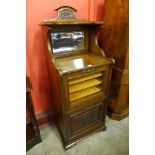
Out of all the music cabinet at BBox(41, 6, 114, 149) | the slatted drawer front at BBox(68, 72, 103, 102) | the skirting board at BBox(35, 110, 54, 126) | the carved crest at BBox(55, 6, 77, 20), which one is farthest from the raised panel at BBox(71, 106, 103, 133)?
the carved crest at BBox(55, 6, 77, 20)

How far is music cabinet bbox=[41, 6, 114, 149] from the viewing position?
125 cm

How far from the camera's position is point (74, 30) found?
146cm

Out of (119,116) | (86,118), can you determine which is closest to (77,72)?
(86,118)

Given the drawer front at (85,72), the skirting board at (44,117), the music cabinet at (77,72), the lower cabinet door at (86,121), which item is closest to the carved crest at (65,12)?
the music cabinet at (77,72)

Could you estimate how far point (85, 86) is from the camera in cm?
140

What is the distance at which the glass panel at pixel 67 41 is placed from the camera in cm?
138

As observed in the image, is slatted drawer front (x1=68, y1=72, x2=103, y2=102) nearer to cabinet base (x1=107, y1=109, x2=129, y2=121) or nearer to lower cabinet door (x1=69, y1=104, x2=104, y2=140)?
lower cabinet door (x1=69, y1=104, x2=104, y2=140)

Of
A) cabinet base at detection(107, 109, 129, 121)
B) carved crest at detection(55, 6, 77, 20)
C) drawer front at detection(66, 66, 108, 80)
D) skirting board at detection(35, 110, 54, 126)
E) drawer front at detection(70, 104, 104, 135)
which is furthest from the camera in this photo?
cabinet base at detection(107, 109, 129, 121)

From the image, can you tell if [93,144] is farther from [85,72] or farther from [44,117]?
[85,72]

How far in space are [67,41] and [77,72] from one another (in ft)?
1.45

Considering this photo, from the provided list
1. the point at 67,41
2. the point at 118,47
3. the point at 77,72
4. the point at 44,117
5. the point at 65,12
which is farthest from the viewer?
the point at 44,117

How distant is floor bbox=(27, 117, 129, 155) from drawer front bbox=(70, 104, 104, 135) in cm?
18
